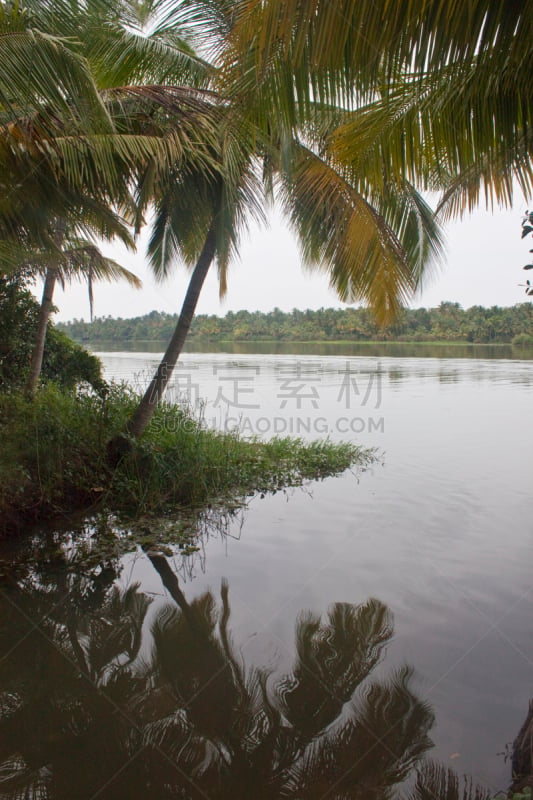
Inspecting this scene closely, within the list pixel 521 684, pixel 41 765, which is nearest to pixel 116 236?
pixel 41 765

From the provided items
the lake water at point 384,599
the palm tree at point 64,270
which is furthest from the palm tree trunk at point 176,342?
the lake water at point 384,599

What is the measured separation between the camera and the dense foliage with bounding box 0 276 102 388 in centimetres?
1050

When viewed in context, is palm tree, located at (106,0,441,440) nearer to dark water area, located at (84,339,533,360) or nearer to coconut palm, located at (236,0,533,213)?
coconut palm, located at (236,0,533,213)

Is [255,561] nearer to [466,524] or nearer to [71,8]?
[466,524]

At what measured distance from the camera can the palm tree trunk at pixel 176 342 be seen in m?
6.55

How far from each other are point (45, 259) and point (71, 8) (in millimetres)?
2636

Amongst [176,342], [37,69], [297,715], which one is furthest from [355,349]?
[297,715]

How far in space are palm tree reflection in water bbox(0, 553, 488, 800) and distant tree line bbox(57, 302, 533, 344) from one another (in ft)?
69.7

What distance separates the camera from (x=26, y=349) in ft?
36.4

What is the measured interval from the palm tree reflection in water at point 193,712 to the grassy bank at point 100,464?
1863mm

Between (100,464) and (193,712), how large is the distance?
13.0ft

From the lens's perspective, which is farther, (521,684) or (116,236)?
(116,236)

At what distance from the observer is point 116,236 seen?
21.0ft

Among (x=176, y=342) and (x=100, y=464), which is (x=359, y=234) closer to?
(x=176, y=342)
